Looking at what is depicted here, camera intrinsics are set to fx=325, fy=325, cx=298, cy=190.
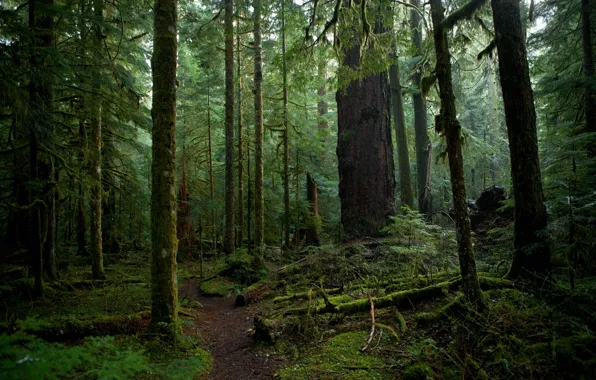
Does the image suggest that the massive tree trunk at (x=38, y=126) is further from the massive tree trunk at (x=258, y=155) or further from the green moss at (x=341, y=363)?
the massive tree trunk at (x=258, y=155)

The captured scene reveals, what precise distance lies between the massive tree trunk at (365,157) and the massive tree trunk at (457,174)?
4.93 m

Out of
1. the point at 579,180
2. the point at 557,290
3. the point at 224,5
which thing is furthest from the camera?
the point at 224,5

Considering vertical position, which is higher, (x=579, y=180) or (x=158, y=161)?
(x=158, y=161)

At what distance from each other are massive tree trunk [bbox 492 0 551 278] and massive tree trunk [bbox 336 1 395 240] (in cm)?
430

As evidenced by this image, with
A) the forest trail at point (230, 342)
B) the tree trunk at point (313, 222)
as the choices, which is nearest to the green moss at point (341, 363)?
the forest trail at point (230, 342)

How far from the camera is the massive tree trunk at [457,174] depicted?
13.5 ft

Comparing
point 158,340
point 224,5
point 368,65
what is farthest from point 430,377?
point 224,5

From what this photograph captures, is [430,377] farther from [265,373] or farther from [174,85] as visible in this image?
[174,85]

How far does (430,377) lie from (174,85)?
5614 millimetres

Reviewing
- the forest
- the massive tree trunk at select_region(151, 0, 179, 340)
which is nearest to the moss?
the forest

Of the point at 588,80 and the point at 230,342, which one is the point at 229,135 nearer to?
the point at 230,342

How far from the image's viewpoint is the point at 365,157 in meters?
9.47

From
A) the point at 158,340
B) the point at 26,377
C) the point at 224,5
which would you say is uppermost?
the point at 224,5

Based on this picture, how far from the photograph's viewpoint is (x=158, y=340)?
198 inches
